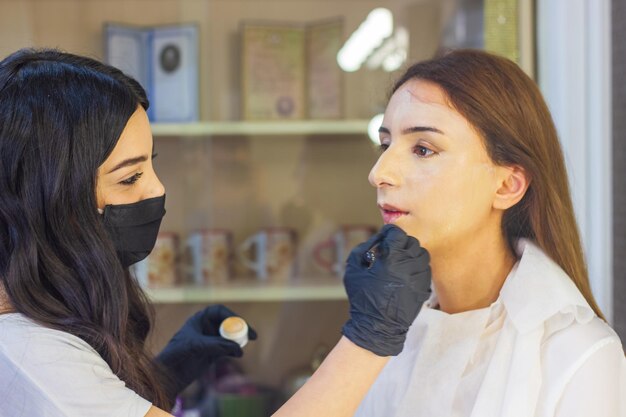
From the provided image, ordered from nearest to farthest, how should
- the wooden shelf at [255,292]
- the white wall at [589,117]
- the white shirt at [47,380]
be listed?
the white shirt at [47,380] < the white wall at [589,117] < the wooden shelf at [255,292]

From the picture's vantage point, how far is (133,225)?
47.2 inches

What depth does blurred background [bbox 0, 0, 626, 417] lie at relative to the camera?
A: 2266 millimetres

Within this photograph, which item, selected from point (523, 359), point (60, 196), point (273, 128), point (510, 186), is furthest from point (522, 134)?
point (273, 128)

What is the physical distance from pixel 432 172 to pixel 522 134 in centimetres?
16

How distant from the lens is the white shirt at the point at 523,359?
1094 mm

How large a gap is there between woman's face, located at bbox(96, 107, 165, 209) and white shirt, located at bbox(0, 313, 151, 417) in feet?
0.73

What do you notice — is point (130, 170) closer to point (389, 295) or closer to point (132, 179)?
point (132, 179)

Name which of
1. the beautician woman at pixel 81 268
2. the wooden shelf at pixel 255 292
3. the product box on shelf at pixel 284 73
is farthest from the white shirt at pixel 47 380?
the product box on shelf at pixel 284 73

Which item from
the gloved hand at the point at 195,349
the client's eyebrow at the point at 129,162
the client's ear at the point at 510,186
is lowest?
the gloved hand at the point at 195,349

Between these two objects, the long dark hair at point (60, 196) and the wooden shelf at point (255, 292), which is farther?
the wooden shelf at point (255, 292)

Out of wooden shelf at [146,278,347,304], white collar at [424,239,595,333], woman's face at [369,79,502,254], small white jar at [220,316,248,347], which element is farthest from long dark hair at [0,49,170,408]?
wooden shelf at [146,278,347,304]

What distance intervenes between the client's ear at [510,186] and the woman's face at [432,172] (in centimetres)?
2

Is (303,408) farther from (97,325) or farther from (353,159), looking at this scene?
(353,159)

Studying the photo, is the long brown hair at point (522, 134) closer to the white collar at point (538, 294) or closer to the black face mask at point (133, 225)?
the white collar at point (538, 294)
